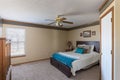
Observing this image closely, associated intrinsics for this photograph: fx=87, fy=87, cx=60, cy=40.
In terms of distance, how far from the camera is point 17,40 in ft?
16.3

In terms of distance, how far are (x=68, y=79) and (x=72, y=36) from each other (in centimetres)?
436

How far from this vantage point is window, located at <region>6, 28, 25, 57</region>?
4736 millimetres

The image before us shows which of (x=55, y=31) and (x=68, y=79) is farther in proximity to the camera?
(x=55, y=31)

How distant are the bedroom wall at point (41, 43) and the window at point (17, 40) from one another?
0.23m

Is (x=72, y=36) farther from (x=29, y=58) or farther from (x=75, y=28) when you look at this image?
(x=29, y=58)

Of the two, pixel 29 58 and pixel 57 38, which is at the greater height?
pixel 57 38

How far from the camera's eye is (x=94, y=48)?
5035mm

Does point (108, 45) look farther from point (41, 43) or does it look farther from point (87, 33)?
point (41, 43)

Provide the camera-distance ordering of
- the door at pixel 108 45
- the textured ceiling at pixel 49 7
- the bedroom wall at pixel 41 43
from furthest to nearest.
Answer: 1. the bedroom wall at pixel 41 43
2. the textured ceiling at pixel 49 7
3. the door at pixel 108 45

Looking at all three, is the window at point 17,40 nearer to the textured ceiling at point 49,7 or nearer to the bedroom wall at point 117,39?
the textured ceiling at point 49,7

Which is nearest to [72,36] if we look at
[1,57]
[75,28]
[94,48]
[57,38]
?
[75,28]

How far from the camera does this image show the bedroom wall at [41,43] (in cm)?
522

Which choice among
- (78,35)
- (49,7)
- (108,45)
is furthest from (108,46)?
(78,35)

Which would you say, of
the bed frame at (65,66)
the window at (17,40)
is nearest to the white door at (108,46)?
the bed frame at (65,66)
